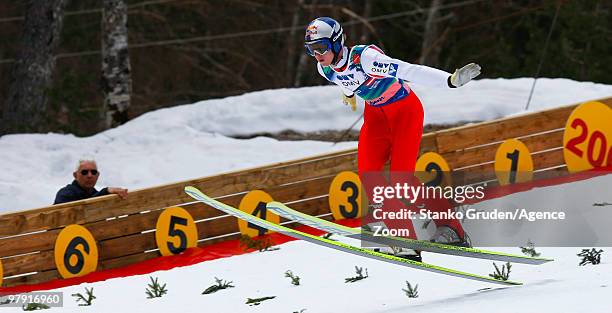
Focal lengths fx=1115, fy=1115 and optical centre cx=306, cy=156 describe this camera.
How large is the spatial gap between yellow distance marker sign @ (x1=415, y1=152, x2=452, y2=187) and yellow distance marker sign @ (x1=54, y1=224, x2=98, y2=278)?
3.04m

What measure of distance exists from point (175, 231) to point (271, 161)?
2.51 metres

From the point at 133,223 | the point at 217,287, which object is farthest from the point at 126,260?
the point at 217,287

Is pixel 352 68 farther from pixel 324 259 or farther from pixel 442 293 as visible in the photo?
pixel 324 259

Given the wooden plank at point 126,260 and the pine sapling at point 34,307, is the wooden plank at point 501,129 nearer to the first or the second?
the wooden plank at point 126,260

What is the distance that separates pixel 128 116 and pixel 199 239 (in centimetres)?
447

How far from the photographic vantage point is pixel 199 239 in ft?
32.6

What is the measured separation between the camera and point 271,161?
39.5 feet

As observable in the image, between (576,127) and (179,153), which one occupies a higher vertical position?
(179,153)

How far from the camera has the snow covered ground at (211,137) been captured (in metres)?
11.8

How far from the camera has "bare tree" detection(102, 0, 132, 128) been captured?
546 inches

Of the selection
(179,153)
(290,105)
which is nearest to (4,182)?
(179,153)

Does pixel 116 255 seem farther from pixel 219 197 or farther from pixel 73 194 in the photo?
pixel 219 197

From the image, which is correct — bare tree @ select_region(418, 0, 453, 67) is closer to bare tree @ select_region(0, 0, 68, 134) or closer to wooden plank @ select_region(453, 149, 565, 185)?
bare tree @ select_region(0, 0, 68, 134)

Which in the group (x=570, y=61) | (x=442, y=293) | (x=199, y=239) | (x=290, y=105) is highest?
(x=570, y=61)
